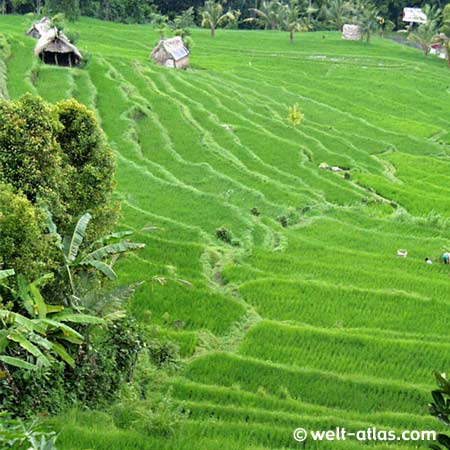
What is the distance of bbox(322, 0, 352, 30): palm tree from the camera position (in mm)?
65912

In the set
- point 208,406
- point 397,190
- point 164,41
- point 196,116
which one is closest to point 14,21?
point 164,41

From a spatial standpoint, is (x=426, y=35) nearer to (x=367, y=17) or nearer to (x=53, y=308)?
(x=367, y=17)

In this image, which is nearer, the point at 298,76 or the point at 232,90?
the point at 232,90

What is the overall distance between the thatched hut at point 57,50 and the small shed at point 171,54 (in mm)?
7422

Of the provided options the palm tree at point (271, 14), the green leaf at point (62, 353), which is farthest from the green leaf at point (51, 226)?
the palm tree at point (271, 14)

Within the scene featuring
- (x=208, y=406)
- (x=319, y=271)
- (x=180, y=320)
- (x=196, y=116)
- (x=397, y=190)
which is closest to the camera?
(x=208, y=406)

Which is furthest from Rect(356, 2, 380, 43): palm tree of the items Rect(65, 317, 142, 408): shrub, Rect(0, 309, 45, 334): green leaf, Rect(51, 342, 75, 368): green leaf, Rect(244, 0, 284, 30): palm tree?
Rect(0, 309, 45, 334): green leaf

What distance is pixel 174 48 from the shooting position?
42.2 metres

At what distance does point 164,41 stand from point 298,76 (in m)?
8.69

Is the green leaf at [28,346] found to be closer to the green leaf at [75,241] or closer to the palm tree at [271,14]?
the green leaf at [75,241]

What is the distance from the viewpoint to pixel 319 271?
48.4 feet

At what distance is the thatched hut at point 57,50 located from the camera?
34656 millimetres

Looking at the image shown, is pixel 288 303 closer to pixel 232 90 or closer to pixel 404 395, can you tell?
pixel 404 395

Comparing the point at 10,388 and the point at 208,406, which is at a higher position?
the point at 10,388
